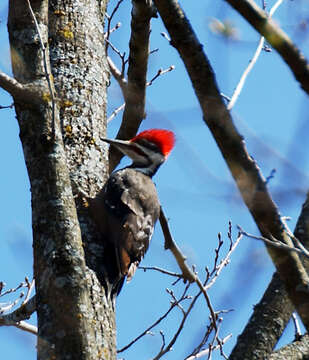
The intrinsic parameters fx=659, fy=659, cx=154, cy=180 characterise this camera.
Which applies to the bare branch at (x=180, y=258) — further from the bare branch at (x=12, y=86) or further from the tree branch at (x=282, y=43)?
the tree branch at (x=282, y=43)

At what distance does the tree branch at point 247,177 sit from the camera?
2.00 m

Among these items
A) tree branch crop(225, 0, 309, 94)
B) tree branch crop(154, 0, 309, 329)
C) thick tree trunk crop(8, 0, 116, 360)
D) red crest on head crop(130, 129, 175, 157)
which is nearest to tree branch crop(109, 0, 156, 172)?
red crest on head crop(130, 129, 175, 157)

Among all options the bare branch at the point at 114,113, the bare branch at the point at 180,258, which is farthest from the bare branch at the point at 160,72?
the bare branch at the point at 180,258

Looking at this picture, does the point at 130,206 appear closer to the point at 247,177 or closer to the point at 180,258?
the point at 180,258

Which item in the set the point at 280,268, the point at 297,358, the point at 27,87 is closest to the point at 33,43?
the point at 27,87

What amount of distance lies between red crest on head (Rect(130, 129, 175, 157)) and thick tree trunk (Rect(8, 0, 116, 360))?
1.13 meters

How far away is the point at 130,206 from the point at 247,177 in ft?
9.28

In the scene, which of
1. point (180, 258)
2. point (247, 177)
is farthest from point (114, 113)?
point (247, 177)

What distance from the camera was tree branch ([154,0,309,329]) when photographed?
6.57ft

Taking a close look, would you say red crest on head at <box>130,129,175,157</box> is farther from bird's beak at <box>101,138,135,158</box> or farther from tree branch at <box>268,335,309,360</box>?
tree branch at <box>268,335,309,360</box>

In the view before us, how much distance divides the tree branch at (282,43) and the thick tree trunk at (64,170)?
1.48m

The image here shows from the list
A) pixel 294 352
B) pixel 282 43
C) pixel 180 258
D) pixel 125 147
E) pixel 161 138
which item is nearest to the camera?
pixel 282 43

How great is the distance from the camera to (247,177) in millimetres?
2021

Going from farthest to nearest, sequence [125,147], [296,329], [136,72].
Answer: [125,147]
[136,72]
[296,329]
